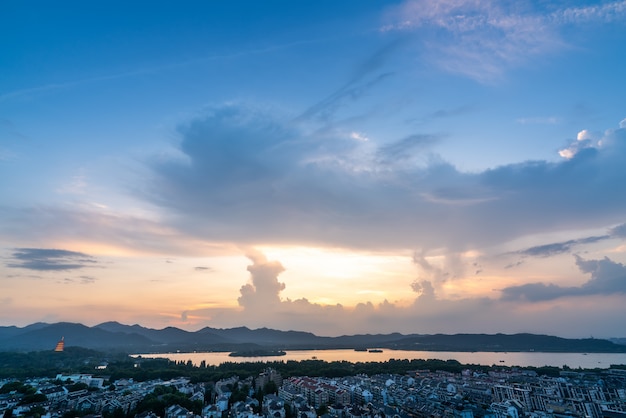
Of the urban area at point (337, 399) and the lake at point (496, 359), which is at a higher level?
the urban area at point (337, 399)

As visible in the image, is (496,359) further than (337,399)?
Yes

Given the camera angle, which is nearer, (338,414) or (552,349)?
(338,414)

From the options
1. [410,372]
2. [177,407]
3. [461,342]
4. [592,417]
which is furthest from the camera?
[461,342]

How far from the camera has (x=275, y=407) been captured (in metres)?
18.6

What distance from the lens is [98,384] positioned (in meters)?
28.3

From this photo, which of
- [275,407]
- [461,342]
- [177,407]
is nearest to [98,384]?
[177,407]

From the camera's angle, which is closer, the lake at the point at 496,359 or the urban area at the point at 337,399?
the urban area at the point at 337,399

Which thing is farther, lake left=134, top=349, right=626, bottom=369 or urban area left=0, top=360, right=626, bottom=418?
lake left=134, top=349, right=626, bottom=369

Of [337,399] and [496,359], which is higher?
[337,399]

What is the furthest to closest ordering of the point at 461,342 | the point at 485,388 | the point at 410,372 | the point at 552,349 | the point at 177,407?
1. the point at 461,342
2. the point at 552,349
3. the point at 410,372
4. the point at 485,388
5. the point at 177,407

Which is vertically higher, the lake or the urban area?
the urban area

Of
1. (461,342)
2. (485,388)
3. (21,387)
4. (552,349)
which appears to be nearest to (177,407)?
(21,387)

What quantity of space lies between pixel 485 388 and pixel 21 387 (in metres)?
31.3

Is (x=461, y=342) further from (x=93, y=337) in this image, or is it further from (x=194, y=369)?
(x=93, y=337)
